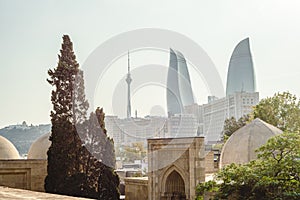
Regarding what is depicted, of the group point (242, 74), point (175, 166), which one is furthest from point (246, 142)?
point (242, 74)

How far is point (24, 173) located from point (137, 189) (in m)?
4.48

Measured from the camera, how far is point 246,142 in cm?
1473

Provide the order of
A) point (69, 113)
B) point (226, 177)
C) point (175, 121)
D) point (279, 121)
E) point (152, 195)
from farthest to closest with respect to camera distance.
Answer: point (175, 121)
point (279, 121)
point (69, 113)
point (152, 195)
point (226, 177)

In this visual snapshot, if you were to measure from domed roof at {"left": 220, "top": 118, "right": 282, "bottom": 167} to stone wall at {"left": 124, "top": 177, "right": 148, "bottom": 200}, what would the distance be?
3157 millimetres

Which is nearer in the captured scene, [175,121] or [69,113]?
[69,113]

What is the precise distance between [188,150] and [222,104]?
132 ft

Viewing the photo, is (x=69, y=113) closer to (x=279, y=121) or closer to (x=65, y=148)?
(x=65, y=148)

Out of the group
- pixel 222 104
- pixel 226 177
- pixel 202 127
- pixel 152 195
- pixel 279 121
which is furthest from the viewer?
pixel 222 104

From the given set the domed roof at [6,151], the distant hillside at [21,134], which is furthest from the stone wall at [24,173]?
the distant hillside at [21,134]

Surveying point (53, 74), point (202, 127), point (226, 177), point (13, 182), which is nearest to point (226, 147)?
point (226, 177)

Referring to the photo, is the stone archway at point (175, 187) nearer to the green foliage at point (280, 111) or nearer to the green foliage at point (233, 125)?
the green foliage at point (280, 111)

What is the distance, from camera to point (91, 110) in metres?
17.2

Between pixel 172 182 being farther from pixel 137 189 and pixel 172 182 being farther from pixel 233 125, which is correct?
pixel 233 125

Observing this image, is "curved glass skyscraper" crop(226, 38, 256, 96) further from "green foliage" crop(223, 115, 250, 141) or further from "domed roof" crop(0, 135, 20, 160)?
"domed roof" crop(0, 135, 20, 160)
